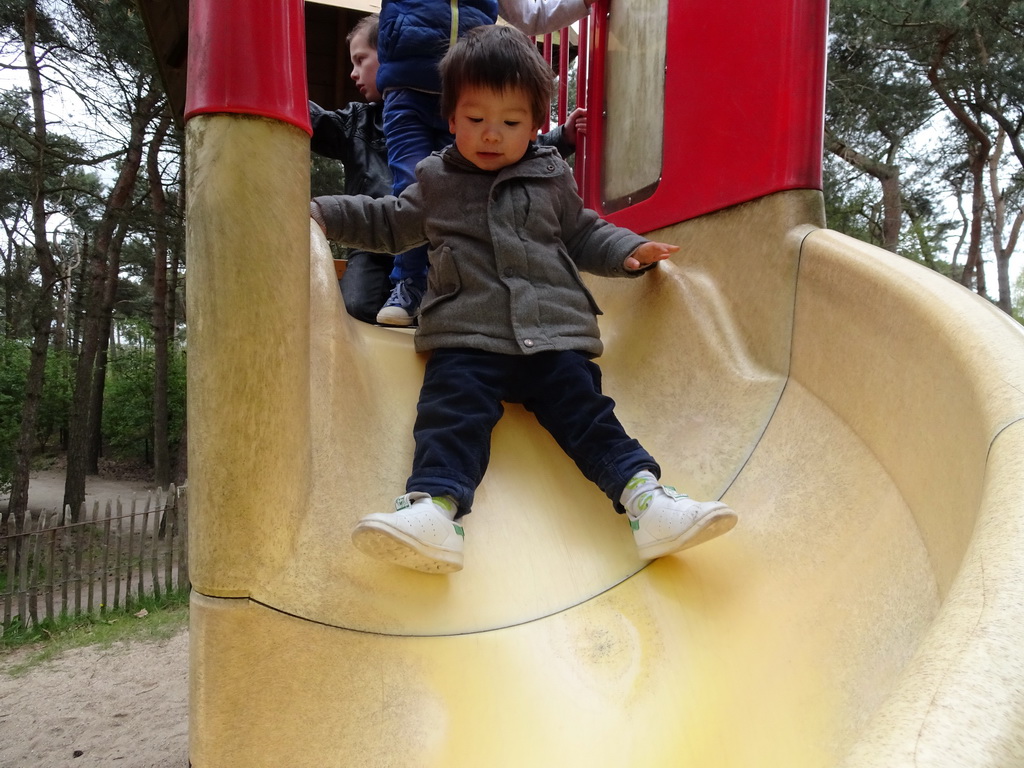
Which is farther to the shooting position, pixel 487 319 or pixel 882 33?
pixel 882 33

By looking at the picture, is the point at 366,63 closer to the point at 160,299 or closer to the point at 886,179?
the point at 160,299

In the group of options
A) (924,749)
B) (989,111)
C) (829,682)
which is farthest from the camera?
(989,111)

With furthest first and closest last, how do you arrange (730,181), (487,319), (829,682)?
(730,181) < (487,319) < (829,682)

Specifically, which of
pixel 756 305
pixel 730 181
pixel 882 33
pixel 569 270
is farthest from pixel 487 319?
pixel 882 33

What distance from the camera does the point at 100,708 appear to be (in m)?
3.35

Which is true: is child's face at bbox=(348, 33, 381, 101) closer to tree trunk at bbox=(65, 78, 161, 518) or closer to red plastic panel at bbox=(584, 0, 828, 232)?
red plastic panel at bbox=(584, 0, 828, 232)

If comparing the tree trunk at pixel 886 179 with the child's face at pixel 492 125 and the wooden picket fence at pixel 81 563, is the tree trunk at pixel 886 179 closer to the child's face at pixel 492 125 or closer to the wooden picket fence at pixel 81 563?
the wooden picket fence at pixel 81 563

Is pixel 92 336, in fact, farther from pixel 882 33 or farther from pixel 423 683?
pixel 882 33

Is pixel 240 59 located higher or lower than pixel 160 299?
lower

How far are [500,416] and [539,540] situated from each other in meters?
0.24

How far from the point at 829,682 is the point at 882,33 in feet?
26.6

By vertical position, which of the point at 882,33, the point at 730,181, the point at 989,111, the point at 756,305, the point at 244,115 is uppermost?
the point at 882,33

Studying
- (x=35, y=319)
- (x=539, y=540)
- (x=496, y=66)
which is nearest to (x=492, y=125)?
(x=496, y=66)

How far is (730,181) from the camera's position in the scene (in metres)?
1.60
